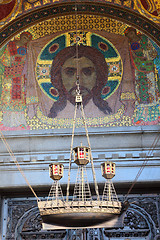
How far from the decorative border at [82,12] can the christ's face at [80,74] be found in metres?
1.06

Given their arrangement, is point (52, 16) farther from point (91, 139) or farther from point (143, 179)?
point (143, 179)

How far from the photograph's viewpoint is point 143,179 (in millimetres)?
9742

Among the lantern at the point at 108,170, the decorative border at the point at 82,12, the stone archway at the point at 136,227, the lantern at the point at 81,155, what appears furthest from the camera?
the decorative border at the point at 82,12

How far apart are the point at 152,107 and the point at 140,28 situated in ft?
5.68

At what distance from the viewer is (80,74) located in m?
10.5

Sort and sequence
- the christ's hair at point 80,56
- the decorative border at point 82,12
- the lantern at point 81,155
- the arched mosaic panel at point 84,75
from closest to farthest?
the lantern at point 81,155, the decorative border at point 82,12, the arched mosaic panel at point 84,75, the christ's hair at point 80,56

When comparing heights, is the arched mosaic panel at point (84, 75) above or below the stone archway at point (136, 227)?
above

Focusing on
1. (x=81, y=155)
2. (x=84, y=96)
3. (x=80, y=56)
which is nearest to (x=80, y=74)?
(x=80, y=56)

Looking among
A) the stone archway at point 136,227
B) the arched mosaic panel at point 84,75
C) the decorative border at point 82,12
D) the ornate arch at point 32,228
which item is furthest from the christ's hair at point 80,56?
the stone archway at point 136,227

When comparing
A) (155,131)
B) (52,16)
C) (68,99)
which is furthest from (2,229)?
(52,16)

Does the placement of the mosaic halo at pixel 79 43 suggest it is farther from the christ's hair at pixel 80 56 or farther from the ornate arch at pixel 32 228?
the ornate arch at pixel 32 228

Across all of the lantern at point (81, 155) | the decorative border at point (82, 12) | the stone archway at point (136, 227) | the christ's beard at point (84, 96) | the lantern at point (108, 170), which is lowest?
the stone archway at point (136, 227)

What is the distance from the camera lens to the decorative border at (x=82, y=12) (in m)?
10.1

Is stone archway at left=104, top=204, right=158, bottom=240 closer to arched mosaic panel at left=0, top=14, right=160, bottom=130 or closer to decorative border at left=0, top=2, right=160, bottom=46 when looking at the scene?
arched mosaic panel at left=0, top=14, right=160, bottom=130
